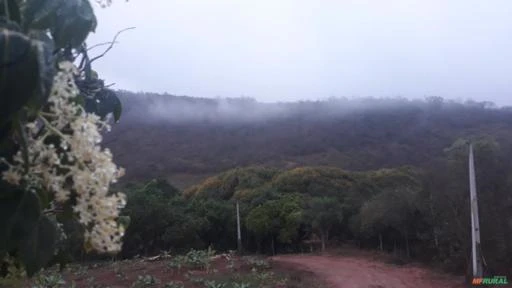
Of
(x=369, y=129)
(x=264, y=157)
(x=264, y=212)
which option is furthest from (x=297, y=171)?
(x=369, y=129)

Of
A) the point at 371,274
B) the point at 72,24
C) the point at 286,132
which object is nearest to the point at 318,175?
the point at 371,274

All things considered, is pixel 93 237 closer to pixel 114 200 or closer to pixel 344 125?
pixel 114 200

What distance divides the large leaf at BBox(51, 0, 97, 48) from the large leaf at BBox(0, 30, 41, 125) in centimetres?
49

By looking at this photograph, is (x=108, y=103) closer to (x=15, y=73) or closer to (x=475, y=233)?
(x=15, y=73)

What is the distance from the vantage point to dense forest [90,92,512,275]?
17922 mm

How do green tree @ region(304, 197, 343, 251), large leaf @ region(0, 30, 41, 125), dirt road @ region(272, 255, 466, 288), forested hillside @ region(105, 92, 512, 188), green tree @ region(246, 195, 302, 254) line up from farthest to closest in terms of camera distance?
forested hillside @ region(105, 92, 512, 188)
green tree @ region(246, 195, 302, 254)
green tree @ region(304, 197, 343, 251)
dirt road @ region(272, 255, 466, 288)
large leaf @ region(0, 30, 41, 125)

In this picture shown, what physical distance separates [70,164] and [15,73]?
0.64ft

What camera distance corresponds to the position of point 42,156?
40.5 inches

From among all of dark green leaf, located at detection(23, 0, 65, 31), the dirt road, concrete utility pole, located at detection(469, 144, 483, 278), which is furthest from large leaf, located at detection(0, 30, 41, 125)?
concrete utility pole, located at detection(469, 144, 483, 278)

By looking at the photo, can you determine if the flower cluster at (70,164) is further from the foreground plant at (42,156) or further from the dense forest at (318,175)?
the dense forest at (318,175)

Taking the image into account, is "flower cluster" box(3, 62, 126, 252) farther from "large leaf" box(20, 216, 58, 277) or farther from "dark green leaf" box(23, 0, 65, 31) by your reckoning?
"dark green leaf" box(23, 0, 65, 31)

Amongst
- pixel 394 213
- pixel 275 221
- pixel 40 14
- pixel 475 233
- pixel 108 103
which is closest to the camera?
pixel 40 14

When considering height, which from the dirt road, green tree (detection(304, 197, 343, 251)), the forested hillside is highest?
the forested hillside

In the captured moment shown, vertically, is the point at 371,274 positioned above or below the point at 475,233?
below
